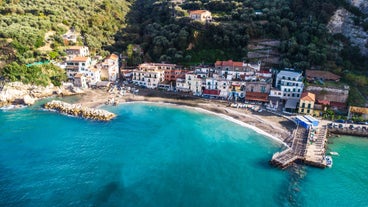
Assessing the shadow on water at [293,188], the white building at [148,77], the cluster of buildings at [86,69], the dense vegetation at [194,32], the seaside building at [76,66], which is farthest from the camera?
the seaside building at [76,66]

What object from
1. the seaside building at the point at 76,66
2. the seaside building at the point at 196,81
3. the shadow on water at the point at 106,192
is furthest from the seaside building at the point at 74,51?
the shadow on water at the point at 106,192

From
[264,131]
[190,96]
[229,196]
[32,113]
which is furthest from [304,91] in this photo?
[32,113]

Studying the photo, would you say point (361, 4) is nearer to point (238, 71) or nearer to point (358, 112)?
point (358, 112)

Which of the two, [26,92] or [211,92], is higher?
[211,92]

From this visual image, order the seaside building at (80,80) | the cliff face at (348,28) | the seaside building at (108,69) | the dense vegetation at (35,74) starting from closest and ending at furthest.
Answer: the dense vegetation at (35,74), the cliff face at (348,28), the seaside building at (80,80), the seaside building at (108,69)

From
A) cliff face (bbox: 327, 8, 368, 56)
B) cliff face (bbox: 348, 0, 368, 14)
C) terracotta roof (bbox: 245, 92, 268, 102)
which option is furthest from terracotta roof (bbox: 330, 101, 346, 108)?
cliff face (bbox: 348, 0, 368, 14)

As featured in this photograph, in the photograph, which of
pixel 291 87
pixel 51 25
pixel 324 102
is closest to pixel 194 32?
pixel 291 87

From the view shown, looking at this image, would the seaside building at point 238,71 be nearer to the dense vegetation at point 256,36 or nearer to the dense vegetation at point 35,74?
the dense vegetation at point 256,36
